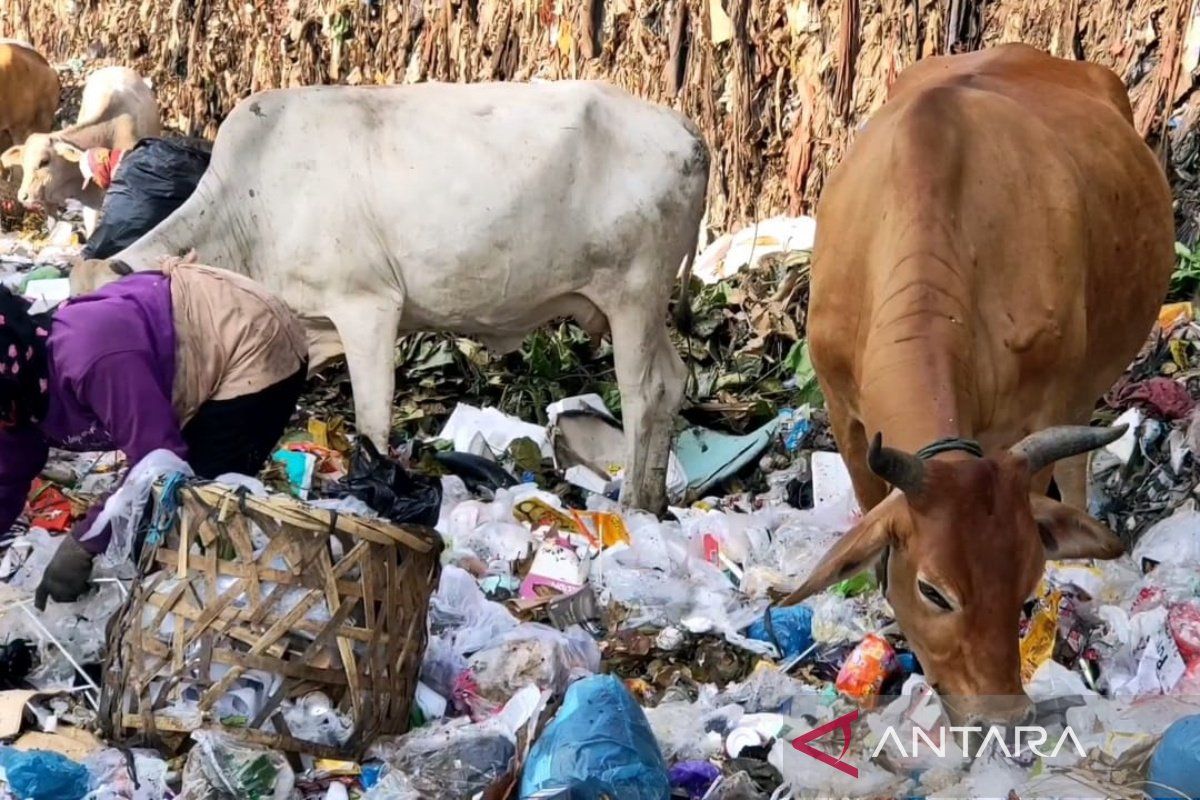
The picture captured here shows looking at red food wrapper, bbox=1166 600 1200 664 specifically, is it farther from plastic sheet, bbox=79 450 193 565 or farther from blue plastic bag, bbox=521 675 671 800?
plastic sheet, bbox=79 450 193 565

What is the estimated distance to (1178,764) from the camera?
2.76 meters

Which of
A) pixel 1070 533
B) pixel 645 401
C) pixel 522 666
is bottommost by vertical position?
pixel 645 401

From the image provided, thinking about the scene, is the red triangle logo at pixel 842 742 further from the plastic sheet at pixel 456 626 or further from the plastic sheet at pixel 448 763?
the plastic sheet at pixel 456 626

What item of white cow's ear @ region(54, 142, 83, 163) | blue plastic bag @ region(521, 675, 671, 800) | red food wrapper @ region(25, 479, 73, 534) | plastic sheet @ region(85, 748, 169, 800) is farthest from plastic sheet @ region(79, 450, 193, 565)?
white cow's ear @ region(54, 142, 83, 163)

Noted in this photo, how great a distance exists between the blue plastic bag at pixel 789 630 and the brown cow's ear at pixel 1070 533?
1158mm

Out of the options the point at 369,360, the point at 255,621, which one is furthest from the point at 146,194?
the point at 255,621

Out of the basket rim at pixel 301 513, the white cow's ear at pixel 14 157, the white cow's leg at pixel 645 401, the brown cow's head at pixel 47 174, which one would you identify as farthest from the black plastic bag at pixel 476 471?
the white cow's ear at pixel 14 157

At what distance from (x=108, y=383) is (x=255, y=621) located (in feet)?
2.39

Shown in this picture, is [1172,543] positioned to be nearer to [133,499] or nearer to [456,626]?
[456,626]

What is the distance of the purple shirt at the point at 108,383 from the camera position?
11.5 ft

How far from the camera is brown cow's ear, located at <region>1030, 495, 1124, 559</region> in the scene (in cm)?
317

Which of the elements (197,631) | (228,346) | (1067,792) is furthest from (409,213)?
(1067,792)

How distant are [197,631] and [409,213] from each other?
3105mm

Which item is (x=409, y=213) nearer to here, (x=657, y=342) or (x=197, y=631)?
(x=657, y=342)
